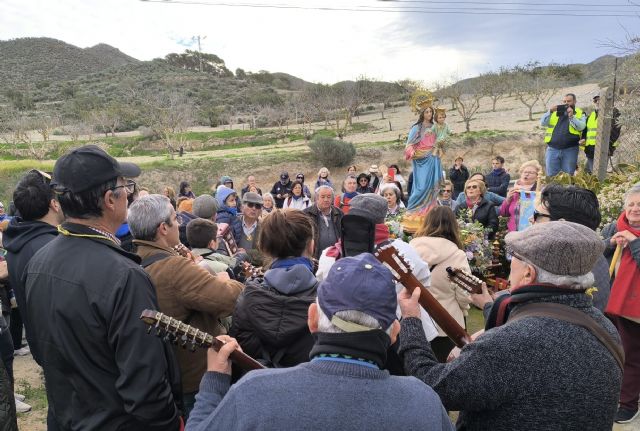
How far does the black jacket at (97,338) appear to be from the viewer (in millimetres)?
1797

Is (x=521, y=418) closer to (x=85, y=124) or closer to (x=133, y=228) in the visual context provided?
(x=133, y=228)

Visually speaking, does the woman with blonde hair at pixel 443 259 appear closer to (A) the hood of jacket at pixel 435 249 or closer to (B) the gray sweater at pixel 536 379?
(A) the hood of jacket at pixel 435 249

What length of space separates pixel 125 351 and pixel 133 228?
35.8 inches

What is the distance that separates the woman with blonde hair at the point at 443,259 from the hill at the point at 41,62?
71580mm

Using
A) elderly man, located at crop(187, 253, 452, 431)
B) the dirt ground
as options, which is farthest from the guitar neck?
the dirt ground

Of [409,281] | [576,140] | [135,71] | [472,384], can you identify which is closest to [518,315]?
[472,384]

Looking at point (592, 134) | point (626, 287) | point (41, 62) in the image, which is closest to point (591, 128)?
point (592, 134)

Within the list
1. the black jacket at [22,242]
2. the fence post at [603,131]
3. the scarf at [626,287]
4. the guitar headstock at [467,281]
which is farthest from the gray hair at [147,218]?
the fence post at [603,131]

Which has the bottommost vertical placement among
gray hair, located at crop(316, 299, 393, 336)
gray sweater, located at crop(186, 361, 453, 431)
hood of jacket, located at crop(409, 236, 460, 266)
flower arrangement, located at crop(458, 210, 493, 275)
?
flower arrangement, located at crop(458, 210, 493, 275)

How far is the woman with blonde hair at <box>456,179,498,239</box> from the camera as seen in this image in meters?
6.41

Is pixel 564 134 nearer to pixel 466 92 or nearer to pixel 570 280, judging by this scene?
pixel 570 280

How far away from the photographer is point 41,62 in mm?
74250

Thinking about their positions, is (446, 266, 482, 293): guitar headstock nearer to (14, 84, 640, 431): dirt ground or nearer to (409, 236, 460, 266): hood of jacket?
(409, 236, 460, 266): hood of jacket

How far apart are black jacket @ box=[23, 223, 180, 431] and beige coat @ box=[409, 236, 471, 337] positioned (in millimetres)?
2123
